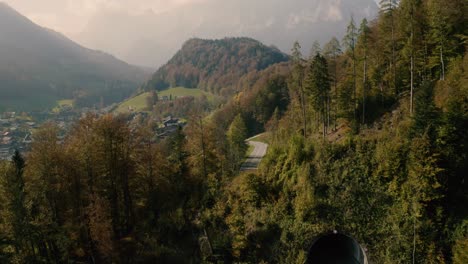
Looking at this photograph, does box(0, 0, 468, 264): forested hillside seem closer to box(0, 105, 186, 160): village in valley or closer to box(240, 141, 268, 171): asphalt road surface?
box(240, 141, 268, 171): asphalt road surface

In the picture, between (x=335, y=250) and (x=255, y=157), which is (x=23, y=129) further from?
(x=335, y=250)

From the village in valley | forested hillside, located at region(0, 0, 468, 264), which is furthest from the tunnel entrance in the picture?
the village in valley

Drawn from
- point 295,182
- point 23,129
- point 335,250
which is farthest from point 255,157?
point 23,129

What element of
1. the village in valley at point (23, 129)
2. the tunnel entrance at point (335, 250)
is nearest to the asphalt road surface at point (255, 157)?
the tunnel entrance at point (335, 250)

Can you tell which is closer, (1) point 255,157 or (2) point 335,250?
(2) point 335,250

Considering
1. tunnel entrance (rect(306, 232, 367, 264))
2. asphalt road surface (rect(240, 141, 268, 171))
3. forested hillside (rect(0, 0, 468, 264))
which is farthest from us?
asphalt road surface (rect(240, 141, 268, 171))

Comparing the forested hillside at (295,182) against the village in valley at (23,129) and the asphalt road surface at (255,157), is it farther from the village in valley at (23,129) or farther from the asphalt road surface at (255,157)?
the village in valley at (23,129)

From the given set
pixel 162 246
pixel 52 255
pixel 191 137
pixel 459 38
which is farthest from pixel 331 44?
pixel 52 255
